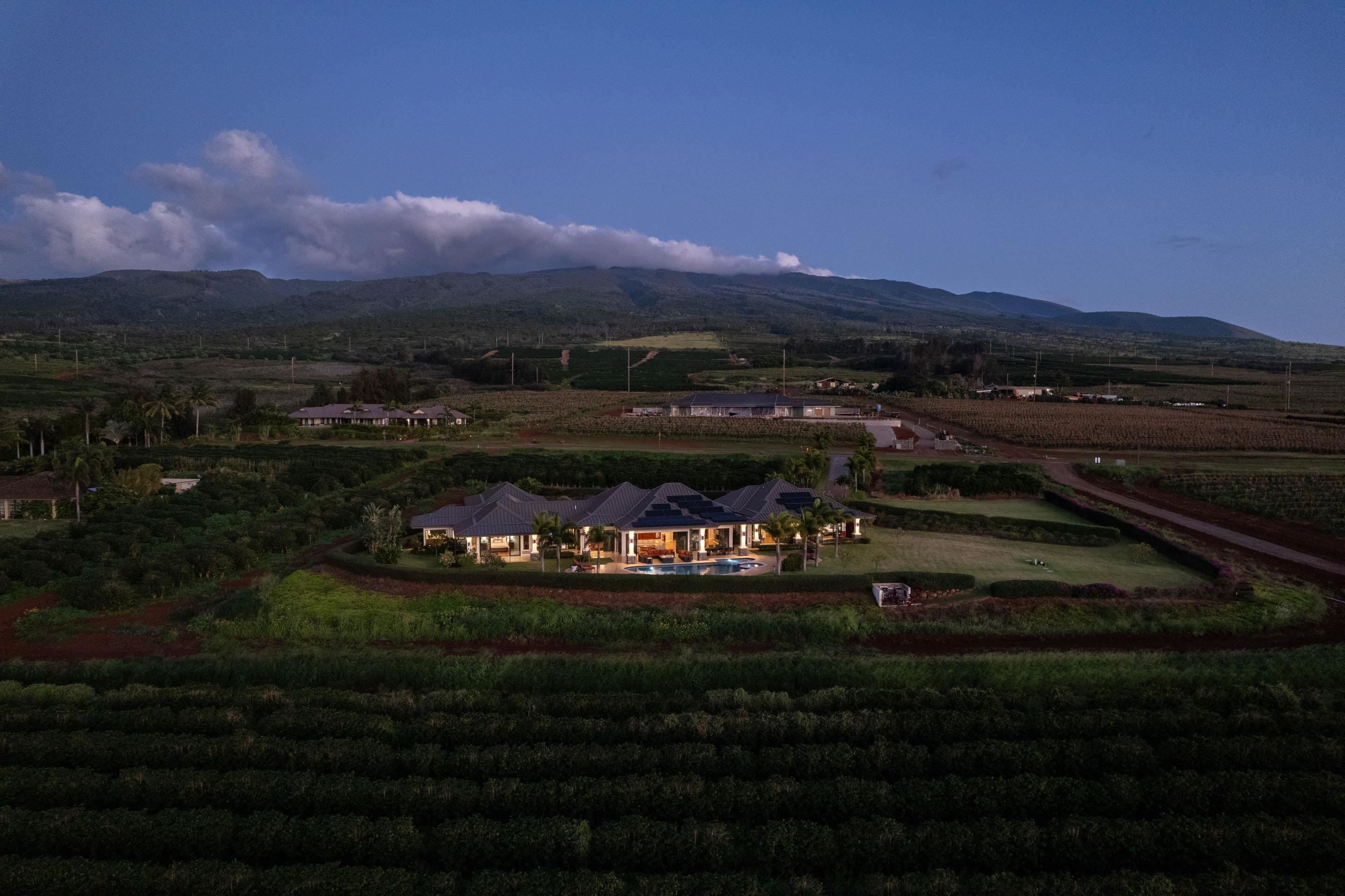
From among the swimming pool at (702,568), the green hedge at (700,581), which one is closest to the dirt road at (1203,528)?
the green hedge at (700,581)

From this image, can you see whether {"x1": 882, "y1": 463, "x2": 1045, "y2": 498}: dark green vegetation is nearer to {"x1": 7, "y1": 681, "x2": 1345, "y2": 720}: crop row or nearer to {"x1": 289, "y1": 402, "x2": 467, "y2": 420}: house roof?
{"x1": 7, "y1": 681, "x2": 1345, "y2": 720}: crop row

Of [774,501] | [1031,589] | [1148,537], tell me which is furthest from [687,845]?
[1148,537]

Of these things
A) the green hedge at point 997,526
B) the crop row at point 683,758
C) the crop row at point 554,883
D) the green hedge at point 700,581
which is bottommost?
the crop row at point 554,883

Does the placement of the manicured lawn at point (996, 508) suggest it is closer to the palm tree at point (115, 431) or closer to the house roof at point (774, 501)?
the house roof at point (774, 501)

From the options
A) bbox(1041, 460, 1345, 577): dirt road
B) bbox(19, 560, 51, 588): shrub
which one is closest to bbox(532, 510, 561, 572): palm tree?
bbox(19, 560, 51, 588): shrub

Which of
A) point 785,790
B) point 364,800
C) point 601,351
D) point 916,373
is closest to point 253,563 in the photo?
point 364,800
